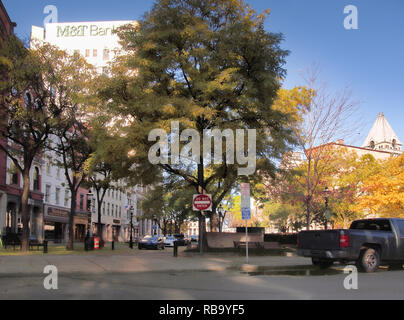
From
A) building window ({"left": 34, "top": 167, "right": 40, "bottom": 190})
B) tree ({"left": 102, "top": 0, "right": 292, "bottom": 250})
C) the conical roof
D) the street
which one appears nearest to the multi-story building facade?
building window ({"left": 34, "top": 167, "right": 40, "bottom": 190})

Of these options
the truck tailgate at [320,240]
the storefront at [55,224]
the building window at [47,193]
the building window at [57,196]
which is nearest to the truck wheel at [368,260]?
the truck tailgate at [320,240]

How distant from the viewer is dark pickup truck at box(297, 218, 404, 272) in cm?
1302

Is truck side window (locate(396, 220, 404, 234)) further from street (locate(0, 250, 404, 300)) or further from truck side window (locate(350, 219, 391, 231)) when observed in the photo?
street (locate(0, 250, 404, 300))

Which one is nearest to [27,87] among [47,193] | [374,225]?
[374,225]

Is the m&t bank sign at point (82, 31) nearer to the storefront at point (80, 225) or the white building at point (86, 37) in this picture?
the white building at point (86, 37)

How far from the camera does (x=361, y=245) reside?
1326 centimetres

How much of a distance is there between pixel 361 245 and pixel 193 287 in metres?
6.15

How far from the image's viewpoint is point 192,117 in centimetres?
2022

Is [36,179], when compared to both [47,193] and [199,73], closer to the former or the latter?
[47,193]

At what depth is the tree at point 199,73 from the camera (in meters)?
20.1

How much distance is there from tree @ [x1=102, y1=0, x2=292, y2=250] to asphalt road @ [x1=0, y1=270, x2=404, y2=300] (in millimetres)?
9021

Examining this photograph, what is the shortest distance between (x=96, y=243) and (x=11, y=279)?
20045 millimetres

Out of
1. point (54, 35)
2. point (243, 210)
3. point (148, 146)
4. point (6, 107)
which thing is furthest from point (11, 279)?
point (54, 35)
